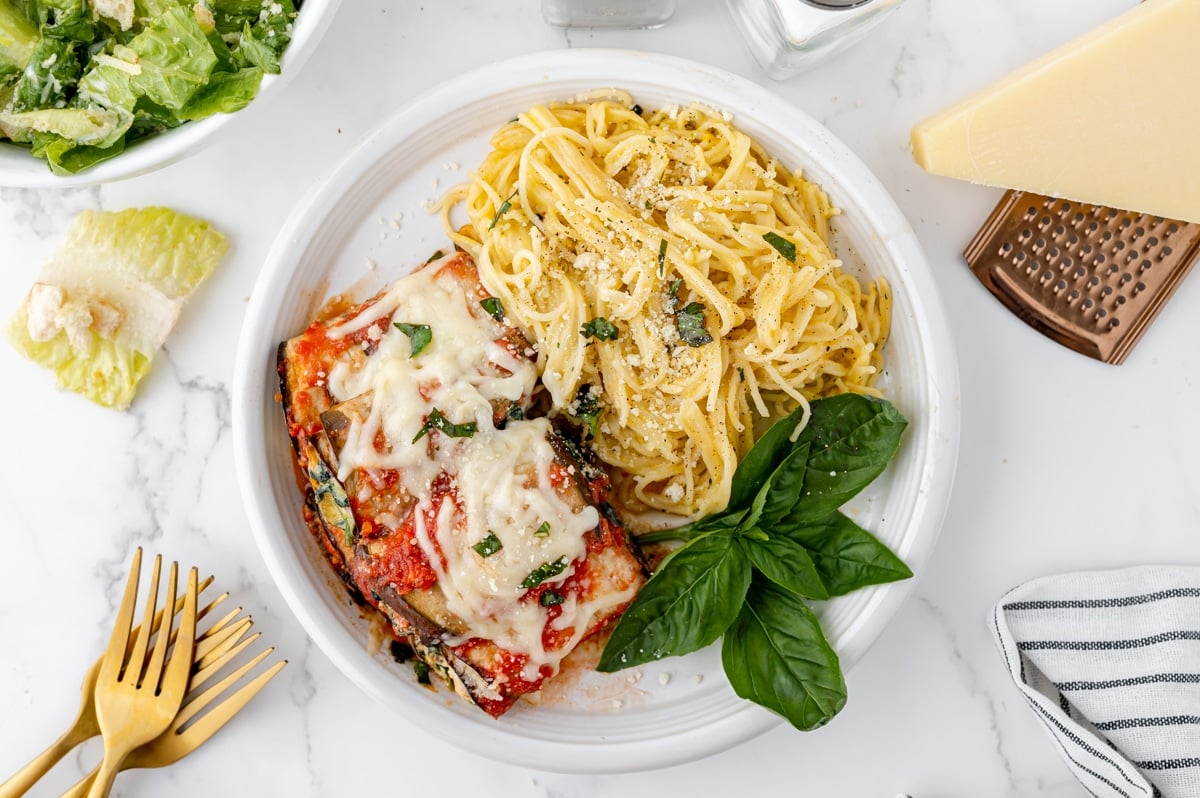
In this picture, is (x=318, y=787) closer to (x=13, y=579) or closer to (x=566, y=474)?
(x=13, y=579)

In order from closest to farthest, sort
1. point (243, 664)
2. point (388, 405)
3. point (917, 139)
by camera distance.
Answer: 1. point (388, 405)
2. point (917, 139)
3. point (243, 664)

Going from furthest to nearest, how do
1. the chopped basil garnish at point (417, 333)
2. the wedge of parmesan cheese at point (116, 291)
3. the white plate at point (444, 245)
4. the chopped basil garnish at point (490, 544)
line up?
the wedge of parmesan cheese at point (116, 291) → the white plate at point (444, 245) → the chopped basil garnish at point (417, 333) → the chopped basil garnish at point (490, 544)

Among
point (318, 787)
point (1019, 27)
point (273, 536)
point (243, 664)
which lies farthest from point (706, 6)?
point (318, 787)

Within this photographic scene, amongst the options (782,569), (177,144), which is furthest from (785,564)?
(177,144)

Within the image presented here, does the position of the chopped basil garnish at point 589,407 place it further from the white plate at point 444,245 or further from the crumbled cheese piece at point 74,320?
the crumbled cheese piece at point 74,320

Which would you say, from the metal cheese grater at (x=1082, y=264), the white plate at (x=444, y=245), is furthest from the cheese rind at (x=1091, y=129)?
the white plate at (x=444, y=245)

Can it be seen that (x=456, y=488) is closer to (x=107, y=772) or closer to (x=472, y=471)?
(x=472, y=471)
